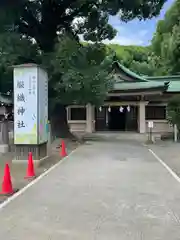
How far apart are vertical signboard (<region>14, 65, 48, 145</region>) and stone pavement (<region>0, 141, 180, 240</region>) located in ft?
9.11

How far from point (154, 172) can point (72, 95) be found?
10.5 m

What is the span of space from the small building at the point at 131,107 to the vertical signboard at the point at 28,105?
46.4 feet

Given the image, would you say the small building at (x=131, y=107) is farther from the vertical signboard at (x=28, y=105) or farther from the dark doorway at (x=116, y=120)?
the vertical signboard at (x=28, y=105)

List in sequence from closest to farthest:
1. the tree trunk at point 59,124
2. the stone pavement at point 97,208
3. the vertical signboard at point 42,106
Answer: the stone pavement at point 97,208 < the vertical signboard at point 42,106 < the tree trunk at point 59,124

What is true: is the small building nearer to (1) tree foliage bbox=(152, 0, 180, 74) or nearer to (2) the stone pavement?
(1) tree foliage bbox=(152, 0, 180, 74)

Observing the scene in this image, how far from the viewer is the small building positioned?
30000mm

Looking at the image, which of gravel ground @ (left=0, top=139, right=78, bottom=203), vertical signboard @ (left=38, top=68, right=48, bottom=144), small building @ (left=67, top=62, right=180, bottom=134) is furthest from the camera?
small building @ (left=67, top=62, right=180, bottom=134)

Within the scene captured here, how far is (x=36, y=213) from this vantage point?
23.1 ft

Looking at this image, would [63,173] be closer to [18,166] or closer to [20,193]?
[18,166]

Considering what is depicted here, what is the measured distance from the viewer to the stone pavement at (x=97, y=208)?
19.2 feet

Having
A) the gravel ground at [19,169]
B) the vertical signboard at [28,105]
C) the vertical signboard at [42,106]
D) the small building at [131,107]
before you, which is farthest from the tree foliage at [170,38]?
the vertical signboard at [28,105]

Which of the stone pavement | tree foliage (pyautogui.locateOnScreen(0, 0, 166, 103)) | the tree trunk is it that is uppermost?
tree foliage (pyautogui.locateOnScreen(0, 0, 166, 103))

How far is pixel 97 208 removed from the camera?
746cm

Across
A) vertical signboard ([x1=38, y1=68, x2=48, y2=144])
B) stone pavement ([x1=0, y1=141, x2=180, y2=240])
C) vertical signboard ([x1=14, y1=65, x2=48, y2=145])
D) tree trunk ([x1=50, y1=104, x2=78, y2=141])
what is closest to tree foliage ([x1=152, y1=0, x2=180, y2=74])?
tree trunk ([x1=50, y1=104, x2=78, y2=141])
